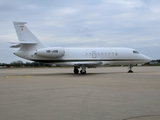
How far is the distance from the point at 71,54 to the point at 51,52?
3.15 m

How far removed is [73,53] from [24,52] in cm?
606

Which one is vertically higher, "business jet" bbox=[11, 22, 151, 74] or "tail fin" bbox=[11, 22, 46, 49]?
"tail fin" bbox=[11, 22, 46, 49]

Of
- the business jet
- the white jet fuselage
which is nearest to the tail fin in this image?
the business jet

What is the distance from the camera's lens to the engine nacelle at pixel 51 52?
27.7 meters

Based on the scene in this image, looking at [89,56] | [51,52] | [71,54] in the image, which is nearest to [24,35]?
[51,52]

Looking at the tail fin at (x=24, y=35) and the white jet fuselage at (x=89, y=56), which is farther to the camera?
the white jet fuselage at (x=89, y=56)

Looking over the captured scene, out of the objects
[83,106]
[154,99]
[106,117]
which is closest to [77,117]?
[106,117]

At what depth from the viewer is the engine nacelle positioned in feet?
91.0

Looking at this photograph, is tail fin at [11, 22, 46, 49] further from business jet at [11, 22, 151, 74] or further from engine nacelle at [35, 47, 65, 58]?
engine nacelle at [35, 47, 65, 58]

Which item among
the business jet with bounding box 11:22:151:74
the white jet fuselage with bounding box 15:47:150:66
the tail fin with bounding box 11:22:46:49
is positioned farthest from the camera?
the white jet fuselage with bounding box 15:47:150:66

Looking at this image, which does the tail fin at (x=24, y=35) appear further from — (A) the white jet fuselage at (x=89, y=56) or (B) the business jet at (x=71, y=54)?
(A) the white jet fuselage at (x=89, y=56)

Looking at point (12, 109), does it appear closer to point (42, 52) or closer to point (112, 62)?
point (42, 52)

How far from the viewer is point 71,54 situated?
30.2 meters

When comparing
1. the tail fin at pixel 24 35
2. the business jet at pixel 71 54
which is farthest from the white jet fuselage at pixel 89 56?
the tail fin at pixel 24 35
